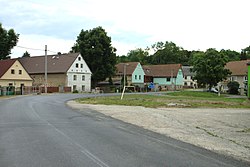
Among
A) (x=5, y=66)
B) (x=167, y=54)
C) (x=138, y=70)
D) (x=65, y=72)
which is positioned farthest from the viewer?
(x=167, y=54)

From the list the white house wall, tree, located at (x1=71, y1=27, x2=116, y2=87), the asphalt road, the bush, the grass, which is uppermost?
tree, located at (x1=71, y1=27, x2=116, y2=87)

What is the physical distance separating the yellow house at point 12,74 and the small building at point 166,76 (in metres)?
44.6

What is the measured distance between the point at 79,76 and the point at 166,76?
36.0 metres

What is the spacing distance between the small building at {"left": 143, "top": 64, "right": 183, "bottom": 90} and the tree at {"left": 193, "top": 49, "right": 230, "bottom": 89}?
76.6 ft

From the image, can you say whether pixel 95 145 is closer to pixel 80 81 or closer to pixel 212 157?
pixel 212 157

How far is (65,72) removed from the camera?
64.6m

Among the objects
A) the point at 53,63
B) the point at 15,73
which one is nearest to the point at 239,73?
the point at 53,63

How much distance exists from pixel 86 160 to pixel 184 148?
3.52 meters

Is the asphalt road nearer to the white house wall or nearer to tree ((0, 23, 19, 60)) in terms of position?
the white house wall

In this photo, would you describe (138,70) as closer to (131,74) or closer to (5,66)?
(131,74)

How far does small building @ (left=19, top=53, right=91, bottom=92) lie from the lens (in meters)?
65.6

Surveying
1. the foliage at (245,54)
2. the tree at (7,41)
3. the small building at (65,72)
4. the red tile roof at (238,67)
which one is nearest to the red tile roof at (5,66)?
the small building at (65,72)

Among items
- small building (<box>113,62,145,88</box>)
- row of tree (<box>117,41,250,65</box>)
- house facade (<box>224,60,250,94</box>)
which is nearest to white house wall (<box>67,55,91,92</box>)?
small building (<box>113,62,145,88</box>)

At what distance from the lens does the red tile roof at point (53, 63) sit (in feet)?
217
